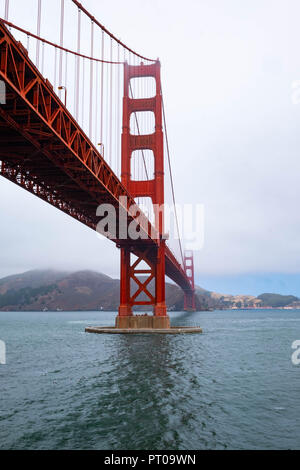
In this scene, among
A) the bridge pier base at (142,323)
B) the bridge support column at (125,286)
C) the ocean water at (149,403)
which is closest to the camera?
the ocean water at (149,403)

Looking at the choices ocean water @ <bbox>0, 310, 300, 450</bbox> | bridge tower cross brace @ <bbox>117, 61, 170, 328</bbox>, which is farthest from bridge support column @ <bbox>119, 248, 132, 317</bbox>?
ocean water @ <bbox>0, 310, 300, 450</bbox>

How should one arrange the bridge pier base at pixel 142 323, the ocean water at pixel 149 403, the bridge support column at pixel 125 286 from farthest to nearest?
the bridge support column at pixel 125 286 < the bridge pier base at pixel 142 323 < the ocean water at pixel 149 403

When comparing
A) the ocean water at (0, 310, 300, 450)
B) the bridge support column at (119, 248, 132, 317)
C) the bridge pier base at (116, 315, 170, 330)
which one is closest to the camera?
the ocean water at (0, 310, 300, 450)

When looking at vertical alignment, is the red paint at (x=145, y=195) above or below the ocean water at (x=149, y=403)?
above

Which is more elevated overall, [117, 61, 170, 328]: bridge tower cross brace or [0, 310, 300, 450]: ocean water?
[117, 61, 170, 328]: bridge tower cross brace

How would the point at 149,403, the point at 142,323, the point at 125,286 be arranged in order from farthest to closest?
the point at 125,286
the point at 142,323
the point at 149,403

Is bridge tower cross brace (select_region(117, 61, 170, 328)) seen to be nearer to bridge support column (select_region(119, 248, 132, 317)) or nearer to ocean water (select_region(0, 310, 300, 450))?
bridge support column (select_region(119, 248, 132, 317))

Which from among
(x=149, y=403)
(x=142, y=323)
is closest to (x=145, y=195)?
(x=142, y=323)

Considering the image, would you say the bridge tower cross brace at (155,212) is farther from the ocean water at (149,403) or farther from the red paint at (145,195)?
the ocean water at (149,403)

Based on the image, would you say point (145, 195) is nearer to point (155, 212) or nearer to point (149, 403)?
point (155, 212)

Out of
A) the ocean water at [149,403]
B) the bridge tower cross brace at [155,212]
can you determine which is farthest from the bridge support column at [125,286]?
the ocean water at [149,403]
